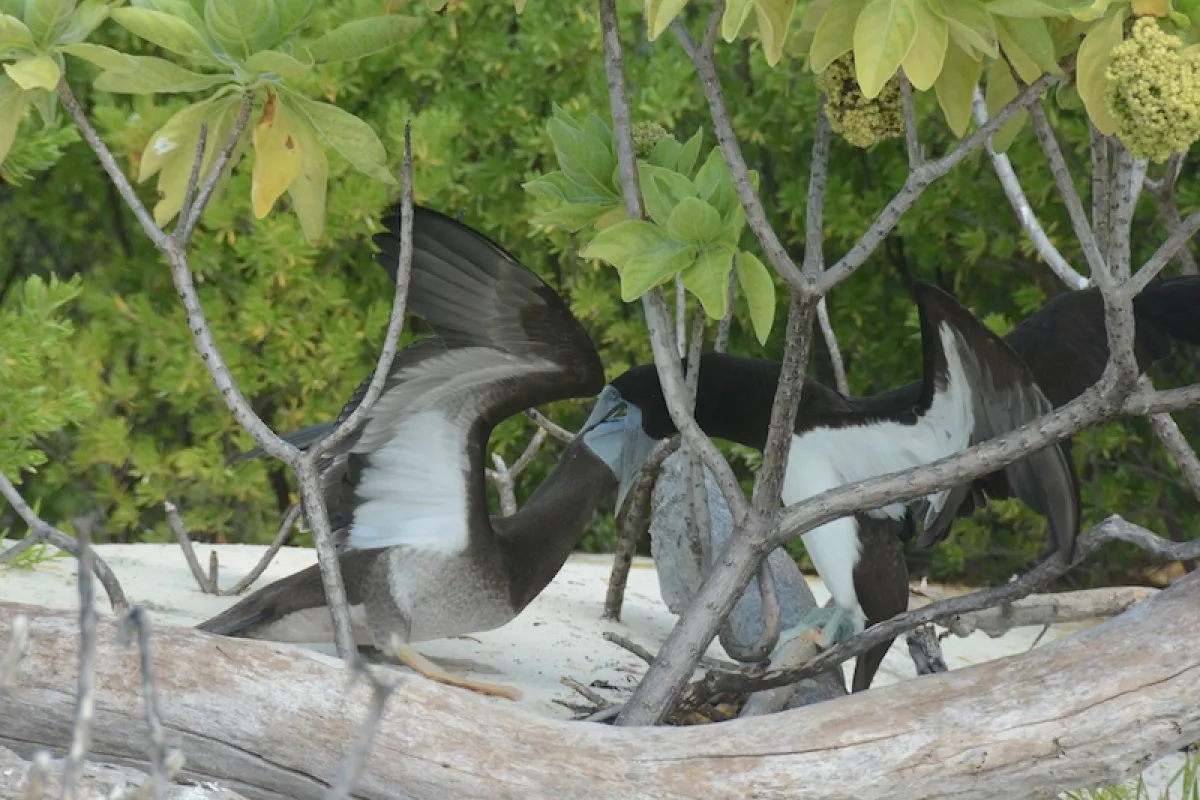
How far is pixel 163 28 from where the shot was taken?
1.96 m

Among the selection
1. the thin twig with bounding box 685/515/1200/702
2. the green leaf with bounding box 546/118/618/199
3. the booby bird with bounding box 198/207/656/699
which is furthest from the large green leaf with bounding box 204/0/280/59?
the thin twig with bounding box 685/515/1200/702

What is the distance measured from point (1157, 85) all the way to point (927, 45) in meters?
0.28

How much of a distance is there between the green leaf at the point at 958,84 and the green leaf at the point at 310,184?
95 cm

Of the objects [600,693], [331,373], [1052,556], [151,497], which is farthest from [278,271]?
[1052,556]

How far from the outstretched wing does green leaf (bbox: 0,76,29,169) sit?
4.58 ft

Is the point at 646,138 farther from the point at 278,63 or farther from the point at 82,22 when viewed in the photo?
the point at 82,22

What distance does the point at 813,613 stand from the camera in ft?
A: 9.70

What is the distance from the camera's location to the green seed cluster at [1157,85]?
69.8 inches

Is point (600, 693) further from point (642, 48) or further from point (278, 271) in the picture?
point (642, 48)

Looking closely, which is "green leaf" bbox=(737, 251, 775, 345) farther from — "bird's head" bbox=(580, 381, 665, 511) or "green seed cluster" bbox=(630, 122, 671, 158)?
"bird's head" bbox=(580, 381, 665, 511)

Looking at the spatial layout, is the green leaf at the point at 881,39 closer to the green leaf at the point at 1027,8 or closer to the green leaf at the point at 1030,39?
the green leaf at the point at 1027,8

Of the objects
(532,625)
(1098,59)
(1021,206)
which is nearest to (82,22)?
(1098,59)

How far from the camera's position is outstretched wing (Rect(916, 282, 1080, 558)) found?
93.8 inches

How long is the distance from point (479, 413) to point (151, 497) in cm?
292
